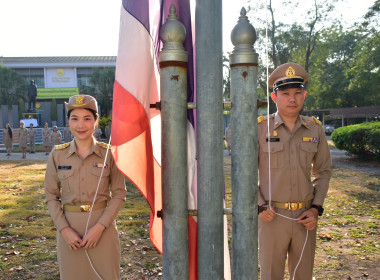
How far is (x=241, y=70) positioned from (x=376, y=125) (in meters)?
13.9

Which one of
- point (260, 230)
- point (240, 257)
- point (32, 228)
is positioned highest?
point (240, 257)

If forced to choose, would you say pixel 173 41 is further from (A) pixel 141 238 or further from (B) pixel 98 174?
(A) pixel 141 238

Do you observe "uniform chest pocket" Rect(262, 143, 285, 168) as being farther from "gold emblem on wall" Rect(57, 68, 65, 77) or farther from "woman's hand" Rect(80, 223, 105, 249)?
"gold emblem on wall" Rect(57, 68, 65, 77)

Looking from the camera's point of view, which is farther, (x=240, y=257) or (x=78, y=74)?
(x=78, y=74)

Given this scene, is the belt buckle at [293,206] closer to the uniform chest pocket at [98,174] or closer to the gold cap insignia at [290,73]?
the gold cap insignia at [290,73]

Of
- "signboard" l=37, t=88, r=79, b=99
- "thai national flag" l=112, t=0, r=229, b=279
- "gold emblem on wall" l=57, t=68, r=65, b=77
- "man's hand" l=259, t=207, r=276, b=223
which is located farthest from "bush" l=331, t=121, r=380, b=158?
"gold emblem on wall" l=57, t=68, r=65, b=77

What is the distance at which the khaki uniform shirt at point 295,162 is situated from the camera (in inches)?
102

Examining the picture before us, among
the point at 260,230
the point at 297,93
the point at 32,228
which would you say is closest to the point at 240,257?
the point at 260,230

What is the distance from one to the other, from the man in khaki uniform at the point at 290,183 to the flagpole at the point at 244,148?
3.63ft

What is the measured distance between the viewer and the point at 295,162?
104 inches

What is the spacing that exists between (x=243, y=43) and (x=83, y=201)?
154 cm

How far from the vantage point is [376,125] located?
1367 centimetres

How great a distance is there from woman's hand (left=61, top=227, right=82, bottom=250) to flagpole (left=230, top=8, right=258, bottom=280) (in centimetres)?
122

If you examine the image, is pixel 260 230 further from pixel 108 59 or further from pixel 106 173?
pixel 108 59
